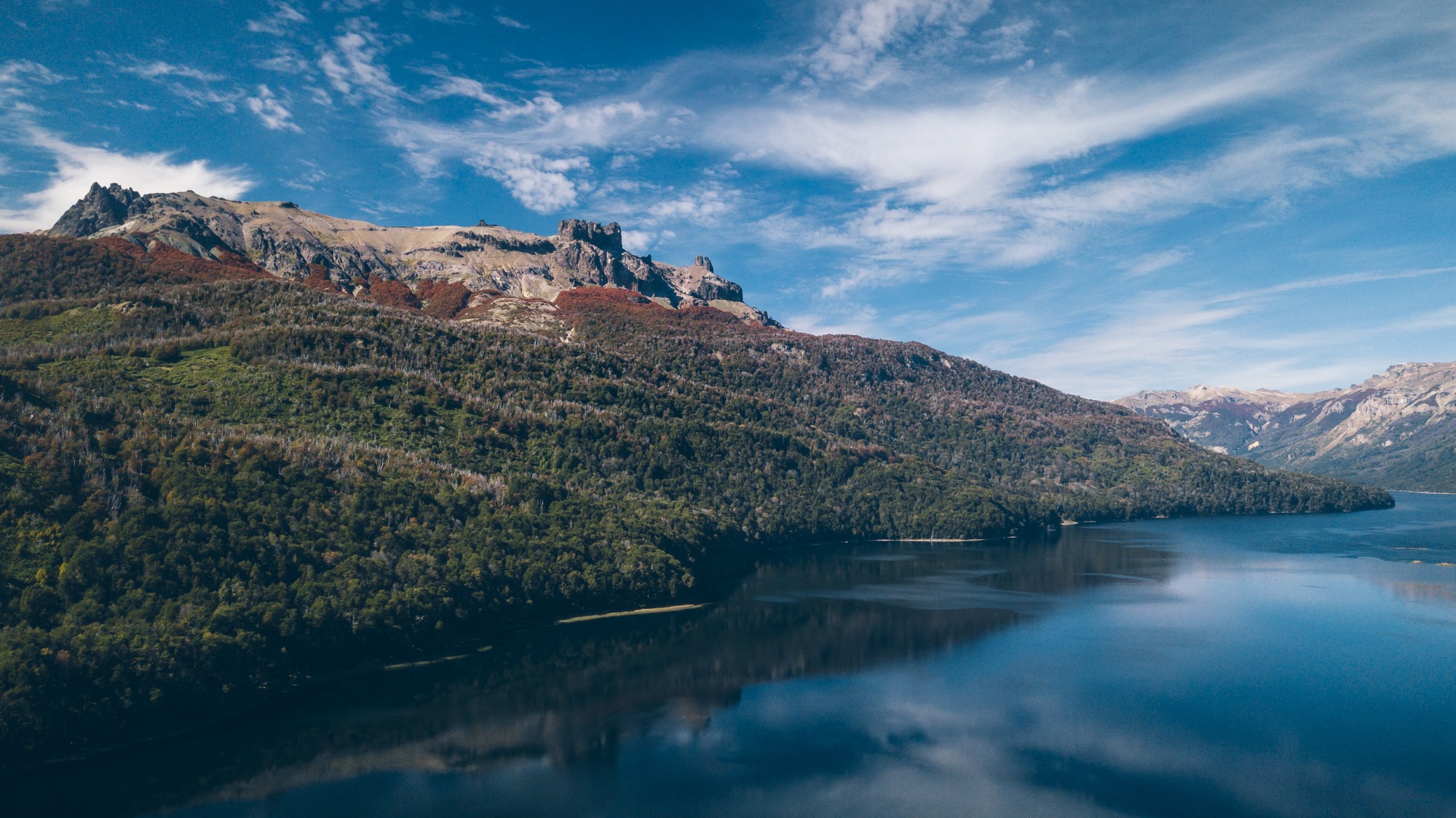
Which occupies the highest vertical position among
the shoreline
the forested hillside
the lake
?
the forested hillside

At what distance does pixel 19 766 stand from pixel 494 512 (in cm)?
8013

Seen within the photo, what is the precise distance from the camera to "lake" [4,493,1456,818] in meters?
74.4

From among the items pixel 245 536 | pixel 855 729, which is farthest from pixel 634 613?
pixel 855 729

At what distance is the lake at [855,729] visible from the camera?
74.4m

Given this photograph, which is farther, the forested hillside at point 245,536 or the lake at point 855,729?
the forested hillside at point 245,536

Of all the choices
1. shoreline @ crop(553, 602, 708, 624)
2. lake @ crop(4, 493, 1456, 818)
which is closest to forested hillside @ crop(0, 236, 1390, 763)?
shoreline @ crop(553, 602, 708, 624)

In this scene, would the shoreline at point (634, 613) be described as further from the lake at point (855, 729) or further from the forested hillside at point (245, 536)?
the lake at point (855, 729)

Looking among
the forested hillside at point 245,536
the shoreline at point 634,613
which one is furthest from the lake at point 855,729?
the forested hillside at point 245,536

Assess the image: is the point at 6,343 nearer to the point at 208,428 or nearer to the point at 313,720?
the point at 208,428

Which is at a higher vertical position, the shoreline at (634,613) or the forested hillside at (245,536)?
the forested hillside at (245,536)

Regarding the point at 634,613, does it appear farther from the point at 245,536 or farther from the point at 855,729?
the point at 855,729

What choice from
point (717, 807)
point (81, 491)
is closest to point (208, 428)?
point (81, 491)

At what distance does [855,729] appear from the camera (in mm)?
92000

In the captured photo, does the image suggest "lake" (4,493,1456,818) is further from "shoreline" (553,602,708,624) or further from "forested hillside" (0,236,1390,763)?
"forested hillside" (0,236,1390,763)
